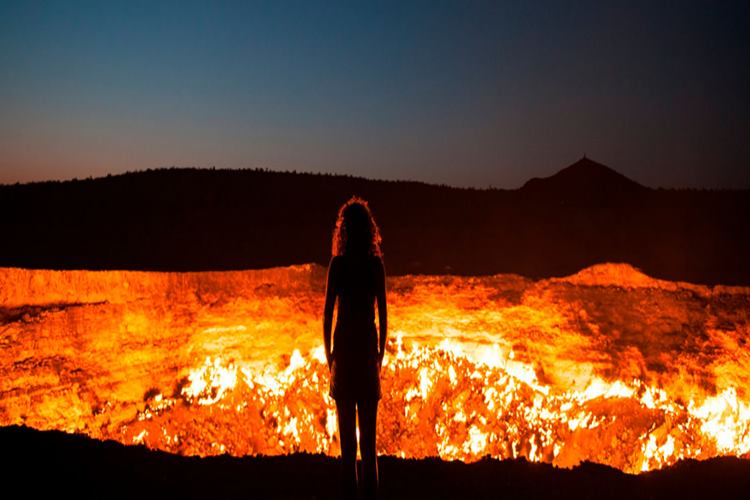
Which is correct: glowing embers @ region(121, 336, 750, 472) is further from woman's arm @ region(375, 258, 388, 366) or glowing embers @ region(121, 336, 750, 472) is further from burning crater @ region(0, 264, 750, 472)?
woman's arm @ region(375, 258, 388, 366)

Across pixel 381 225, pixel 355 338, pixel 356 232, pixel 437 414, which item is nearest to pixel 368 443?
pixel 355 338

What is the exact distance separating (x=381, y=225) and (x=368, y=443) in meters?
7.73

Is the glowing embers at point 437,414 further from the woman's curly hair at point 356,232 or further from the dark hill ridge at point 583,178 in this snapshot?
the dark hill ridge at point 583,178

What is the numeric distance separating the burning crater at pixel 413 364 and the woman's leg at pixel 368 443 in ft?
16.7

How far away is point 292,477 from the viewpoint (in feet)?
13.4

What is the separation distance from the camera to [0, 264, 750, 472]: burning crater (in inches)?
277

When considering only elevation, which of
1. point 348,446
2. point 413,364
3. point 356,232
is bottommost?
point 413,364

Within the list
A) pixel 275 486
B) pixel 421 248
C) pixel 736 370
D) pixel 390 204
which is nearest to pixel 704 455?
pixel 736 370

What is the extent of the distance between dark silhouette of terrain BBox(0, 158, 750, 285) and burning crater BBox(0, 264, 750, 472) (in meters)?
0.45

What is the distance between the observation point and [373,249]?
325cm

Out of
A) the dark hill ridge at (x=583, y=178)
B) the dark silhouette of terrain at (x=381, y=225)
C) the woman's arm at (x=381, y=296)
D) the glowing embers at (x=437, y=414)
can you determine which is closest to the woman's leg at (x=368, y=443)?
the woman's arm at (x=381, y=296)

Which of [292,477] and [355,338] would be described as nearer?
[355,338]

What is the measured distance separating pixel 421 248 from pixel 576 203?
16.6ft

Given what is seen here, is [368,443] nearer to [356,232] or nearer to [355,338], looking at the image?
[355,338]
